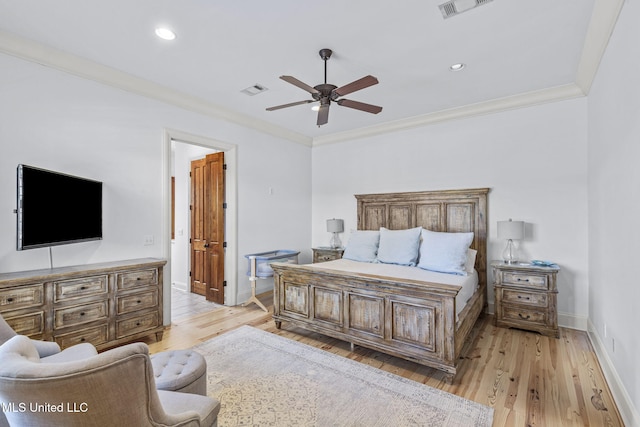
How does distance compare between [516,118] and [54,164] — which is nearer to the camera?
[54,164]

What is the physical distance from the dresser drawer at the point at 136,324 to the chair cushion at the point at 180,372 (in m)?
1.36

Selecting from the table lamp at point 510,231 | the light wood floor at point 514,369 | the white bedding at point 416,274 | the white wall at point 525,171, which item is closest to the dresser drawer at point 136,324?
the light wood floor at point 514,369

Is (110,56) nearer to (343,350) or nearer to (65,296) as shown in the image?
(65,296)

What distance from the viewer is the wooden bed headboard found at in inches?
163

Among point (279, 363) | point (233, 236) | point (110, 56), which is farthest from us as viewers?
point (233, 236)

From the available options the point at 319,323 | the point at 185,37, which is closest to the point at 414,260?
the point at 319,323

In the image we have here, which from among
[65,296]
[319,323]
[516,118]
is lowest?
[319,323]

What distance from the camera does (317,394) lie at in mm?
2314

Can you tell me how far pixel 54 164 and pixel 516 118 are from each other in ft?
17.5

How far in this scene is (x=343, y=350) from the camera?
10.1 feet

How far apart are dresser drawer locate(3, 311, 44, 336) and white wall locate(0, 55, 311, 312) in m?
0.56

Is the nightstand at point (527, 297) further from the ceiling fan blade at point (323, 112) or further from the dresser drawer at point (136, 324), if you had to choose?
the dresser drawer at point (136, 324)

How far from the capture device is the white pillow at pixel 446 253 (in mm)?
3461

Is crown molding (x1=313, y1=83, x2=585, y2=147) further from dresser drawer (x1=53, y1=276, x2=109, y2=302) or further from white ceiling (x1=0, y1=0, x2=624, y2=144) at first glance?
dresser drawer (x1=53, y1=276, x2=109, y2=302)
